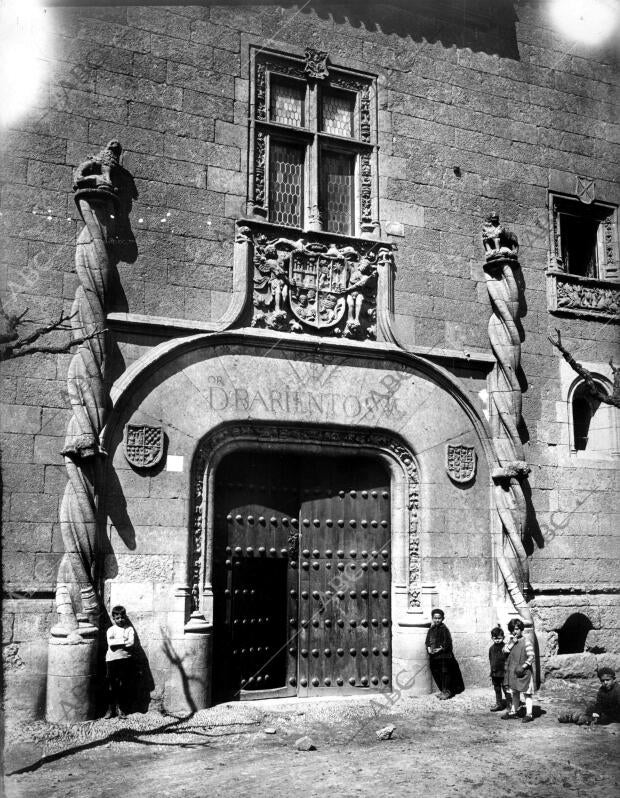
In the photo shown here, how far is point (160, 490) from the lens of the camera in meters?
8.84

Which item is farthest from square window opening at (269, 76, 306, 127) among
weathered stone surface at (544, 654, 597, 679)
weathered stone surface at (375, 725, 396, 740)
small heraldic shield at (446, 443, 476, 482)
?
weathered stone surface at (544, 654, 597, 679)

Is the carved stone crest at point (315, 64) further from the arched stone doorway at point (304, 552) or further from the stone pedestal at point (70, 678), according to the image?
the stone pedestal at point (70, 678)

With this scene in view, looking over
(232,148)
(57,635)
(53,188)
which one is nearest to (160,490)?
(57,635)

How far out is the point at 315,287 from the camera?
32.6ft

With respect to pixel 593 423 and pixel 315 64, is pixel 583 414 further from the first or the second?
pixel 315 64

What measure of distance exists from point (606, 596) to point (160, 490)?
6.06 meters

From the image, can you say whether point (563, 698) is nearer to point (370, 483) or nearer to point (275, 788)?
point (370, 483)

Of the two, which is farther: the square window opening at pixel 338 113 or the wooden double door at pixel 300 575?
the square window opening at pixel 338 113

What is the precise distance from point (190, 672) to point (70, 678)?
1232 mm

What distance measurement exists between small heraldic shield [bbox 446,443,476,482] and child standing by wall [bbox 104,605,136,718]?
14.0 ft

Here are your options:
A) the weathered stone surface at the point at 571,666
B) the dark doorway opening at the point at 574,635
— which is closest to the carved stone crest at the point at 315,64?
the dark doorway opening at the point at 574,635

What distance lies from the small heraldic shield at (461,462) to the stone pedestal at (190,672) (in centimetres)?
357

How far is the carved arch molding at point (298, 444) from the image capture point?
9000 millimetres

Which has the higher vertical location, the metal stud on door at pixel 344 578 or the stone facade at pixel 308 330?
the stone facade at pixel 308 330
